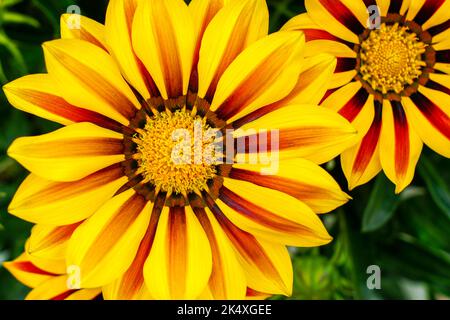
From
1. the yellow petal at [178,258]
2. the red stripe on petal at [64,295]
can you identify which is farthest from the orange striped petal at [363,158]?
the red stripe on petal at [64,295]

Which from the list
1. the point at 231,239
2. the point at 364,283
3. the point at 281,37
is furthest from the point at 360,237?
the point at 281,37

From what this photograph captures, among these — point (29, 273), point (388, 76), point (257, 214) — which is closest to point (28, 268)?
point (29, 273)

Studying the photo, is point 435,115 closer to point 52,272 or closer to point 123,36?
point 123,36

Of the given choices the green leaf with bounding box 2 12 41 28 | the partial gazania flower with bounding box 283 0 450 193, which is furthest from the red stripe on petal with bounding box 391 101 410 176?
the green leaf with bounding box 2 12 41 28

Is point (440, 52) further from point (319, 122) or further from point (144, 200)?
point (144, 200)

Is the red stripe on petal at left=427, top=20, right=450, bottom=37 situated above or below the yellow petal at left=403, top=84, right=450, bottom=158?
above

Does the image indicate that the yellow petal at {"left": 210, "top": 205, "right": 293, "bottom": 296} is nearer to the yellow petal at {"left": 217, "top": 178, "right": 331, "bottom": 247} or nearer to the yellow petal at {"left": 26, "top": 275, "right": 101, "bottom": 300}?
the yellow petal at {"left": 217, "top": 178, "right": 331, "bottom": 247}
